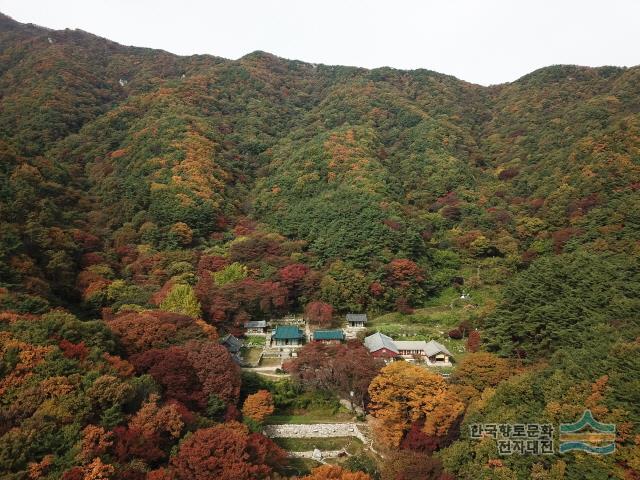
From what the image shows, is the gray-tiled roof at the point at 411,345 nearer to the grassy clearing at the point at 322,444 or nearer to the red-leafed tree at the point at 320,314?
the red-leafed tree at the point at 320,314

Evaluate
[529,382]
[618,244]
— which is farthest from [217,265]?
[618,244]

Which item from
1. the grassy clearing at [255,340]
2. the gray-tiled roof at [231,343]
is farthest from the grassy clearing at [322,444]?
the grassy clearing at [255,340]

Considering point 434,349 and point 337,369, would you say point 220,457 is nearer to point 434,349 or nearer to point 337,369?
point 337,369

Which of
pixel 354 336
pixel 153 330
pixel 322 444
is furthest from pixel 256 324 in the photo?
pixel 322 444

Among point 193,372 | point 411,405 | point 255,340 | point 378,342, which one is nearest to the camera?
point 411,405

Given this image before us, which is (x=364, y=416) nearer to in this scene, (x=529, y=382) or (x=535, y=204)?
(x=529, y=382)

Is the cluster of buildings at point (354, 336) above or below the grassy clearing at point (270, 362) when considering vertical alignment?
above

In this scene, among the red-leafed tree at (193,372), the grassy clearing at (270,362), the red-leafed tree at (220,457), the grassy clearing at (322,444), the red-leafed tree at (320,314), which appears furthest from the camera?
the red-leafed tree at (320,314)
